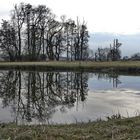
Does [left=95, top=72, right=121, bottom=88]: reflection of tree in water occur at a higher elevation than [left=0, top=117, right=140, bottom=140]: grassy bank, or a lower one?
lower

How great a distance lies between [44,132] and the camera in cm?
855

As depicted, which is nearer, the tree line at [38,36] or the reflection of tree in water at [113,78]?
the reflection of tree in water at [113,78]

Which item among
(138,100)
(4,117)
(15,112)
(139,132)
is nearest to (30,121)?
(4,117)

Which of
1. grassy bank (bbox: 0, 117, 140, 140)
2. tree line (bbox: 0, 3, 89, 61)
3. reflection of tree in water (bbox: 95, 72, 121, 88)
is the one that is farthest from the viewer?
tree line (bbox: 0, 3, 89, 61)

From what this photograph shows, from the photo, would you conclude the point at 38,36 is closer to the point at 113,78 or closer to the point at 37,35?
the point at 37,35

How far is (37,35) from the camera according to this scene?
70.4 metres

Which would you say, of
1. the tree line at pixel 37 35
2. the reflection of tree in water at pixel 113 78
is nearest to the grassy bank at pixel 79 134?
the reflection of tree in water at pixel 113 78

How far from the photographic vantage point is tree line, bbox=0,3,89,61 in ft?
221

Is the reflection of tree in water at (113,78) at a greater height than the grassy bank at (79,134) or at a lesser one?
lesser

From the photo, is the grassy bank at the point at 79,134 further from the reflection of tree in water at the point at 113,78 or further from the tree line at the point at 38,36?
the tree line at the point at 38,36

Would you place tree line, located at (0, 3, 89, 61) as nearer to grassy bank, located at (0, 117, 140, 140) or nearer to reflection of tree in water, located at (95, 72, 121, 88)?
reflection of tree in water, located at (95, 72, 121, 88)

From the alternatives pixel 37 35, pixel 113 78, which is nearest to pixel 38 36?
pixel 37 35

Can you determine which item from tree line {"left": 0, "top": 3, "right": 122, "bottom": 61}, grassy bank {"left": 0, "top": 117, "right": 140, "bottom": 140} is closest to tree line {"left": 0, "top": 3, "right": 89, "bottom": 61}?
tree line {"left": 0, "top": 3, "right": 122, "bottom": 61}

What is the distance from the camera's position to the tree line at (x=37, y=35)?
6744cm
